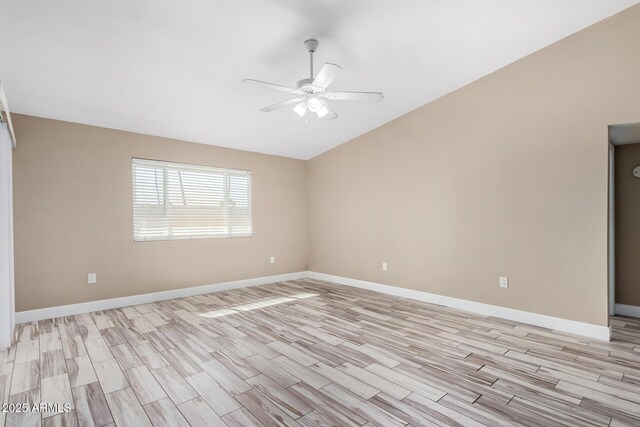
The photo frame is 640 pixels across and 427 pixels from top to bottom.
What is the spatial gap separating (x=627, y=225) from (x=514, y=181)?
1.52 m

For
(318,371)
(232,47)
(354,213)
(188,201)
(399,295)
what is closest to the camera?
(318,371)

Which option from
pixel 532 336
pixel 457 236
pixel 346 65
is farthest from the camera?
pixel 457 236

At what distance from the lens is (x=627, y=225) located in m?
3.74

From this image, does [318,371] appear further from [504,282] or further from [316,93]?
[504,282]

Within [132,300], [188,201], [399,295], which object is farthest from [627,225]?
[132,300]

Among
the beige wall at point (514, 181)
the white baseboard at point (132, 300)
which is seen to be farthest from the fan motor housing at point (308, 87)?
the white baseboard at point (132, 300)

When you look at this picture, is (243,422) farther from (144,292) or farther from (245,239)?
(245,239)

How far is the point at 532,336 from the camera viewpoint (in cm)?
311

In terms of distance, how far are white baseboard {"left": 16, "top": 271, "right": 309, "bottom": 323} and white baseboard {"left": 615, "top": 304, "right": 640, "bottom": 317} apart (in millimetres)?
4810

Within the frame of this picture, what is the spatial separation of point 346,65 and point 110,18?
2.10 meters

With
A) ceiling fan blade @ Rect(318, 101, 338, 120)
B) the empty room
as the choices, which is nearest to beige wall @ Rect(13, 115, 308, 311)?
the empty room

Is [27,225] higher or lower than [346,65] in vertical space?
lower

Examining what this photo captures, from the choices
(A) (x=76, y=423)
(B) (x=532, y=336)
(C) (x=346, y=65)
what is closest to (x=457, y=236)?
(B) (x=532, y=336)

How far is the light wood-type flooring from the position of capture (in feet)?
6.22
